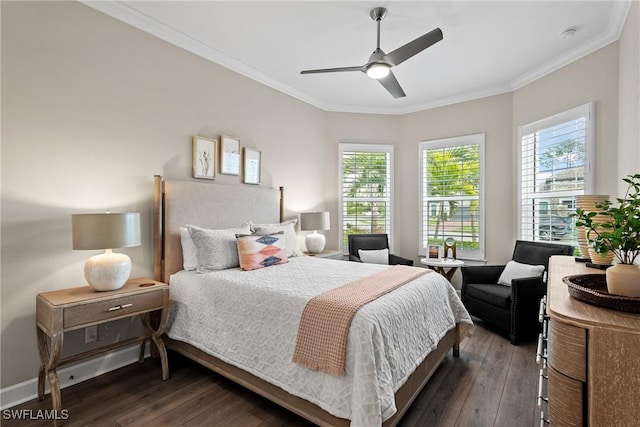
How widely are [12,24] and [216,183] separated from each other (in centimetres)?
188

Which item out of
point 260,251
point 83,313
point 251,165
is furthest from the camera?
point 251,165

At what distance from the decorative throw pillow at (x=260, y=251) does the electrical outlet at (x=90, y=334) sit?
124 centimetres

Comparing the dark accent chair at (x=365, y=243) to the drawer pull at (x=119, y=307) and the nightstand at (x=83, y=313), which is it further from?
the drawer pull at (x=119, y=307)

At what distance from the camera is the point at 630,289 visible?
1.23 m

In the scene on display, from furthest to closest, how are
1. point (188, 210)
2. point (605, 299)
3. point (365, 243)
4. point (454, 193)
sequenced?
point (454, 193)
point (365, 243)
point (188, 210)
point (605, 299)

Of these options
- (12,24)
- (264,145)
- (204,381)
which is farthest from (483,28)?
(204,381)

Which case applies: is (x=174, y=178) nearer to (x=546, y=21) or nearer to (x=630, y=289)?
(x=630, y=289)

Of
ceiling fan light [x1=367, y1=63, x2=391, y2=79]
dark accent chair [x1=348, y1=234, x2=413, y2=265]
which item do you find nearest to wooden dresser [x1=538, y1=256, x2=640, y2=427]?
ceiling fan light [x1=367, y1=63, x2=391, y2=79]

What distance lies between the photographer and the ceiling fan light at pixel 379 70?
2543mm

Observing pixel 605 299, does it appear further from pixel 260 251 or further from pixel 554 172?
pixel 554 172

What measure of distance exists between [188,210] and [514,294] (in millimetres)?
3328

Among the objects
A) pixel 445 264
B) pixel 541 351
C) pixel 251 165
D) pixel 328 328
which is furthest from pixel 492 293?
pixel 251 165

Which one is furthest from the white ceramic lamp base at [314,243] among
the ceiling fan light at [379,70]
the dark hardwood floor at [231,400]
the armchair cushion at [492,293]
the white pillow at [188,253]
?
the ceiling fan light at [379,70]

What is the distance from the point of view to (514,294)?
10.4 feet
